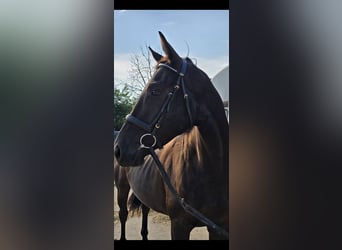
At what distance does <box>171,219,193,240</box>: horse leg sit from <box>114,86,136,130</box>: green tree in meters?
0.80

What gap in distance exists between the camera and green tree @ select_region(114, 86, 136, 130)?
2.42 metres

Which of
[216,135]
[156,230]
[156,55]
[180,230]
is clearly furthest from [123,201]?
[156,55]

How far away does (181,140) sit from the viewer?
8.18 ft

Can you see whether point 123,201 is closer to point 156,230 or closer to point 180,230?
point 156,230

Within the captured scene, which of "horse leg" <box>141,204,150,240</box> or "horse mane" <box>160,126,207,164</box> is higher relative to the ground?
"horse mane" <box>160,126,207,164</box>

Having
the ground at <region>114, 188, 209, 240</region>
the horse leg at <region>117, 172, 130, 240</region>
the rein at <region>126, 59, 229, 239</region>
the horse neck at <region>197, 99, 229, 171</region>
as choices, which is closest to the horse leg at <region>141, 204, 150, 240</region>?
the ground at <region>114, 188, 209, 240</region>

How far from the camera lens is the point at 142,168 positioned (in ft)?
8.14

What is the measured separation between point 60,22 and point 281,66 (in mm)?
1433

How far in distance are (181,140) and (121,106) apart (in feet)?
1.61

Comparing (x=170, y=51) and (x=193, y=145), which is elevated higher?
(x=170, y=51)

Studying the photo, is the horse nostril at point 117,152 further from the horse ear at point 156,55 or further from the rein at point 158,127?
the horse ear at point 156,55

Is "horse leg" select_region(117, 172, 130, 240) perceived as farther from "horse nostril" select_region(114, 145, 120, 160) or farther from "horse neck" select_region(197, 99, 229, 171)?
"horse neck" select_region(197, 99, 229, 171)

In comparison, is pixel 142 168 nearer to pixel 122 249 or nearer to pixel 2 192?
pixel 122 249

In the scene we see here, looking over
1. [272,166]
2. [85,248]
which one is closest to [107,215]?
[85,248]
